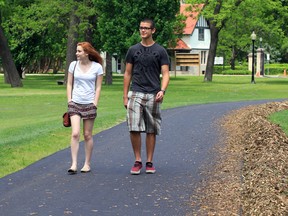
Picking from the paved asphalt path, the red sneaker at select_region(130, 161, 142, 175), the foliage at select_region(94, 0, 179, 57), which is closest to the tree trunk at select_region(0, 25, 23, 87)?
the foliage at select_region(94, 0, 179, 57)

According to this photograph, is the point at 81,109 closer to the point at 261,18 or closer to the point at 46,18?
the point at 46,18

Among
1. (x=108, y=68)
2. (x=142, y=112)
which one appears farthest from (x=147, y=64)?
(x=108, y=68)

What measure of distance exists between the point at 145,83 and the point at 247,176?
5.85 ft

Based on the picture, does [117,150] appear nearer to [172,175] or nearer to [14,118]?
[172,175]

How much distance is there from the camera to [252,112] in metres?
21.7

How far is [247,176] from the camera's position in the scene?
33.5 feet

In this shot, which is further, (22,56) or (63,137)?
(22,56)

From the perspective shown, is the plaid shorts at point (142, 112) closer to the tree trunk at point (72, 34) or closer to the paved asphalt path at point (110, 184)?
the paved asphalt path at point (110, 184)

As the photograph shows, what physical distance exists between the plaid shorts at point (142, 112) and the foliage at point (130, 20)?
35.1 metres

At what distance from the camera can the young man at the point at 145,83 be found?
34.3 ft

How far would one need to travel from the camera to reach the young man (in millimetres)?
10461

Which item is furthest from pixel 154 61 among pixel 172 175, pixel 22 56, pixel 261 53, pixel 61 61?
pixel 61 61

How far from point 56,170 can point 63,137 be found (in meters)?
5.76

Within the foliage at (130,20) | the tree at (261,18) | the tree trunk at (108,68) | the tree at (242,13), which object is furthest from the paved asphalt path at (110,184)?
the tree at (261,18)
